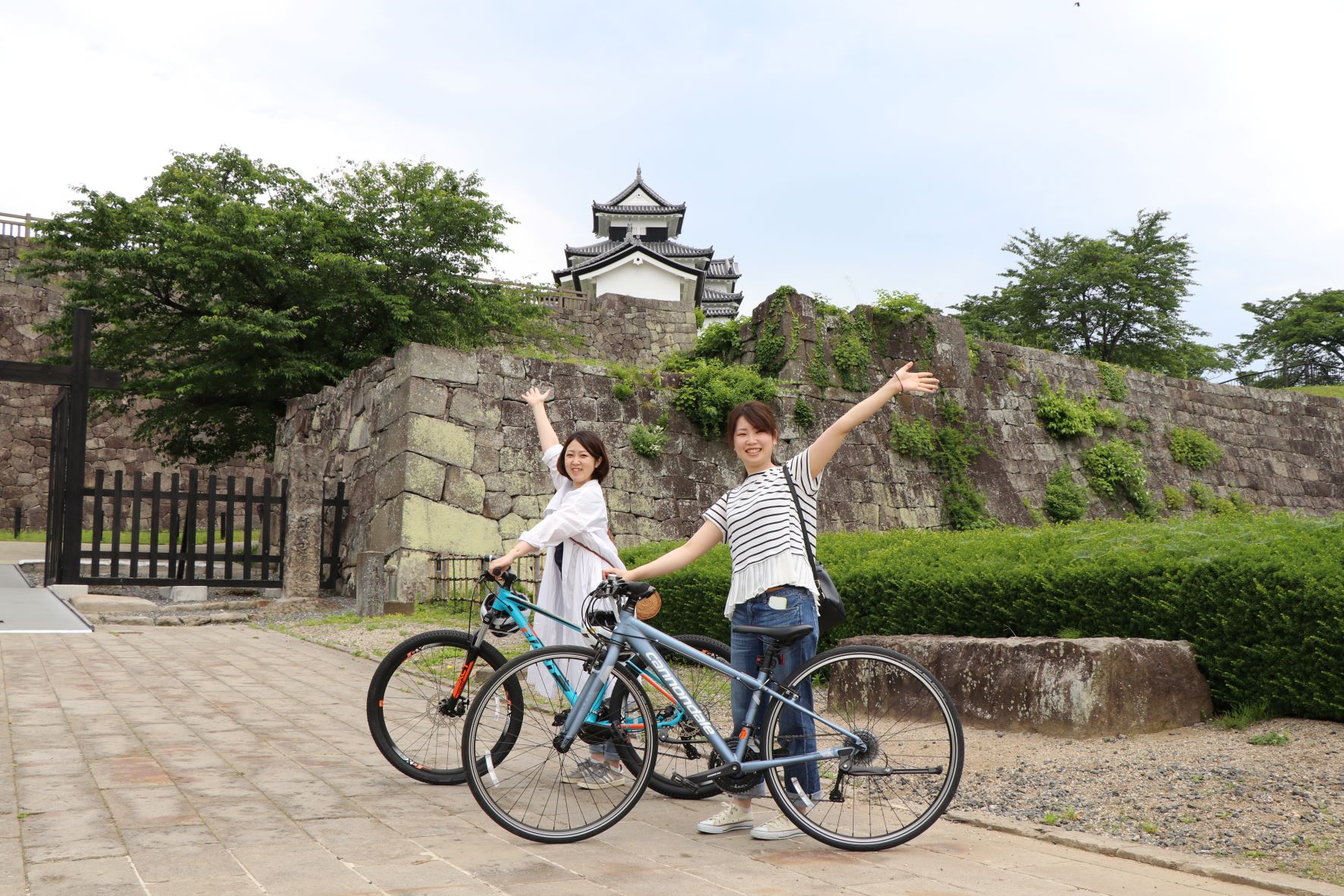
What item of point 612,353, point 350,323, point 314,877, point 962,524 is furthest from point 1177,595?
point 612,353

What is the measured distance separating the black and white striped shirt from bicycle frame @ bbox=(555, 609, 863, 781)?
27cm

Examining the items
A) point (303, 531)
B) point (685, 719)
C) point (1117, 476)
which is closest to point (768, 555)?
point (685, 719)

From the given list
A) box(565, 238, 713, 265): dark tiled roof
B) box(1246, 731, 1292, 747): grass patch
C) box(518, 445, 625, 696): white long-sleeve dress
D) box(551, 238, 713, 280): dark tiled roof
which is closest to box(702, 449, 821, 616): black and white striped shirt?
box(518, 445, 625, 696): white long-sleeve dress

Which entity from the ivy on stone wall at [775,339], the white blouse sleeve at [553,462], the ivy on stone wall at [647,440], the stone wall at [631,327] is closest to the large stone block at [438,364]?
the ivy on stone wall at [647,440]

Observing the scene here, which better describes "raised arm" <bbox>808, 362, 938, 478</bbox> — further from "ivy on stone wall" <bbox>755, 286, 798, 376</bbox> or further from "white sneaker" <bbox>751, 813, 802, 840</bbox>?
"ivy on stone wall" <bbox>755, 286, 798, 376</bbox>

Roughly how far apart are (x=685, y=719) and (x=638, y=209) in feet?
145

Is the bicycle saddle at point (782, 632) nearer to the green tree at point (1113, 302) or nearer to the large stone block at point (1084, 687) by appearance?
the large stone block at point (1084, 687)

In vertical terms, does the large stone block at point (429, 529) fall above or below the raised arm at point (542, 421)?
below

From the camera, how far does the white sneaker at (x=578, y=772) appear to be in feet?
11.5

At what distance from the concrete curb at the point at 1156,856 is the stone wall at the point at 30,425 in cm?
2424

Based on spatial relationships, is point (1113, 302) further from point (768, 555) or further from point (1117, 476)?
point (768, 555)

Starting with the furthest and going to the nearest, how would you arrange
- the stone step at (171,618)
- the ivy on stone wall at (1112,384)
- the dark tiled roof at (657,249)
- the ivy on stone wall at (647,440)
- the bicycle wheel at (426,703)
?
the dark tiled roof at (657,249), the ivy on stone wall at (1112,384), the ivy on stone wall at (647,440), the stone step at (171,618), the bicycle wheel at (426,703)

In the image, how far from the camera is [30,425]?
25266mm

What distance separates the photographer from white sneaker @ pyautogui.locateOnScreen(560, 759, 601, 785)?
138 inches
